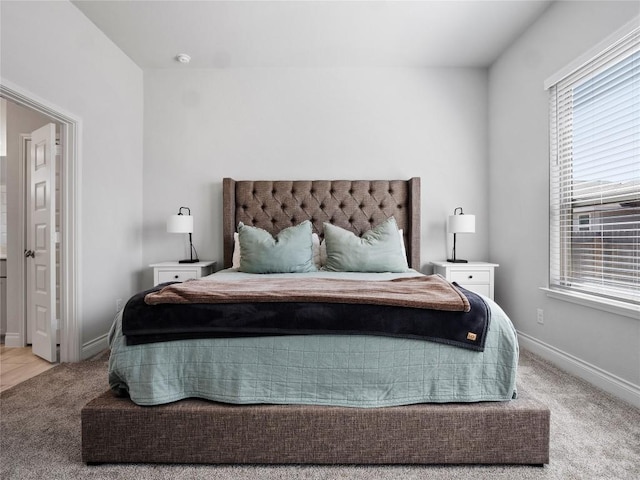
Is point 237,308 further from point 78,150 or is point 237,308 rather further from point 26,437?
point 78,150

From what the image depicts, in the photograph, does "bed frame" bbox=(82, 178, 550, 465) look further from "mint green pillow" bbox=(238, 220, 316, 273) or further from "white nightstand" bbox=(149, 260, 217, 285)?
"white nightstand" bbox=(149, 260, 217, 285)

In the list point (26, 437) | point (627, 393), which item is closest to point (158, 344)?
point (26, 437)

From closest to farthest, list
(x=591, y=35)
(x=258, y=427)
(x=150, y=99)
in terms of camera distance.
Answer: (x=258, y=427)
(x=591, y=35)
(x=150, y=99)

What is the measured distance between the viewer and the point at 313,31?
304 cm

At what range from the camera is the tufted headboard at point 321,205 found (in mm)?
3557

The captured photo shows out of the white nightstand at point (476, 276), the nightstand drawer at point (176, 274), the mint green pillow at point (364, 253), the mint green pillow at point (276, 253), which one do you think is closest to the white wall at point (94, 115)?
the nightstand drawer at point (176, 274)

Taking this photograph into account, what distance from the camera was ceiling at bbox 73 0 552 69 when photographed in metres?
2.73

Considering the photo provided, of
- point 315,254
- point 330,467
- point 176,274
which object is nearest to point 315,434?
point 330,467

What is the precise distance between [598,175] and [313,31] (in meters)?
2.43

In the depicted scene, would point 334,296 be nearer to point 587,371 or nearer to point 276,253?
point 276,253

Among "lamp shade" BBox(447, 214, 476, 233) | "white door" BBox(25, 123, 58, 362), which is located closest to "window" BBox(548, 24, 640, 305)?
"lamp shade" BBox(447, 214, 476, 233)

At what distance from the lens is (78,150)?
2789 millimetres

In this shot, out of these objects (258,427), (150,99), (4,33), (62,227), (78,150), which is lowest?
(258,427)

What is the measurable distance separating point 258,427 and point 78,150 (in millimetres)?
2563
